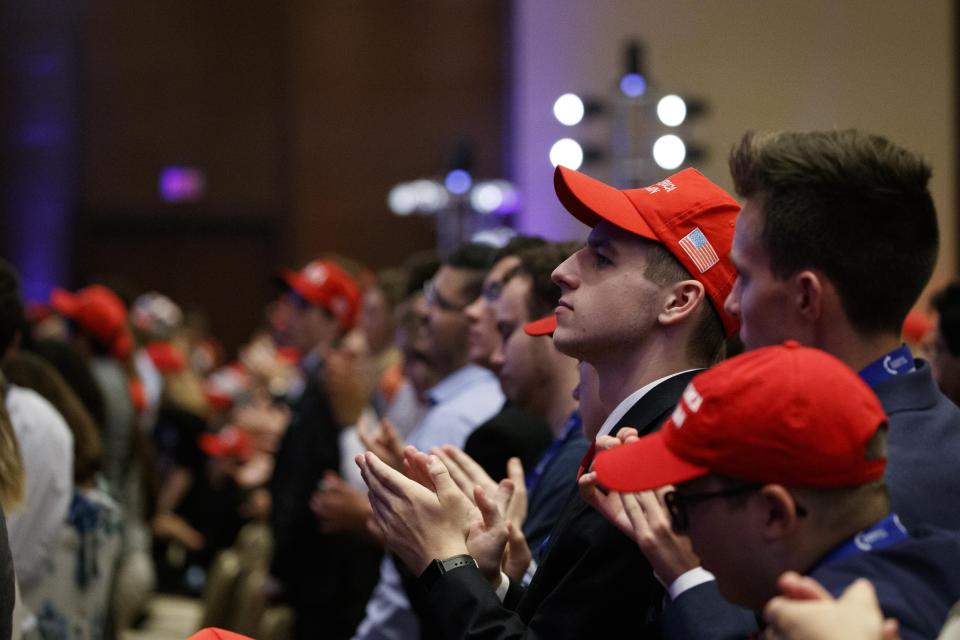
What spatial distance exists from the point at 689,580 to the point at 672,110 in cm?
813

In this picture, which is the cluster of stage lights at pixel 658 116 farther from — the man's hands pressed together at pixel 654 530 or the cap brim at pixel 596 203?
the man's hands pressed together at pixel 654 530

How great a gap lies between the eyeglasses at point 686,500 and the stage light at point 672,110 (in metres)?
8.10

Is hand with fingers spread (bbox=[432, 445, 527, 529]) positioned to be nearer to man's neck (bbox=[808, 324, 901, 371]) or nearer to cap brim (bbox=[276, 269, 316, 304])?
man's neck (bbox=[808, 324, 901, 371])

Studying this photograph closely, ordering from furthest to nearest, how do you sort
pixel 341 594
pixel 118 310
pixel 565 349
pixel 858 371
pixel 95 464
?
pixel 118 310, pixel 341 594, pixel 95 464, pixel 565 349, pixel 858 371

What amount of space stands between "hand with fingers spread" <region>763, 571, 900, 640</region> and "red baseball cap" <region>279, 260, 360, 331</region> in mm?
4523

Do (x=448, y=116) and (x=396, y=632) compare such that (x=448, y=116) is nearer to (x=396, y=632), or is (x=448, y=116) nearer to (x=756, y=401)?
(x=396, y=632)

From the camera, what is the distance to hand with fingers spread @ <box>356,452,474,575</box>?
1805 millimetres

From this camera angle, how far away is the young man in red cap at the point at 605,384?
5.60ft

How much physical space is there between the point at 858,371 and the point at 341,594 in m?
3.13

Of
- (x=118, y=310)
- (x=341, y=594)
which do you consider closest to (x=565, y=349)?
(x=341, y=594)

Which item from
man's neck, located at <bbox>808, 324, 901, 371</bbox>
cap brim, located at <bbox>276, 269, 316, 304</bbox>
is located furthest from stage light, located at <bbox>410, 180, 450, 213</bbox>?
man's neck, located at <bbox>808, 324, 901, 371</bbox>

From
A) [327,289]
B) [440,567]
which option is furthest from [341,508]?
[440,567]

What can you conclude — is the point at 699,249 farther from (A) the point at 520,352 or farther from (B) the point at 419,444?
(B) the point at 419,444

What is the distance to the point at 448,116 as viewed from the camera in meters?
13.9
